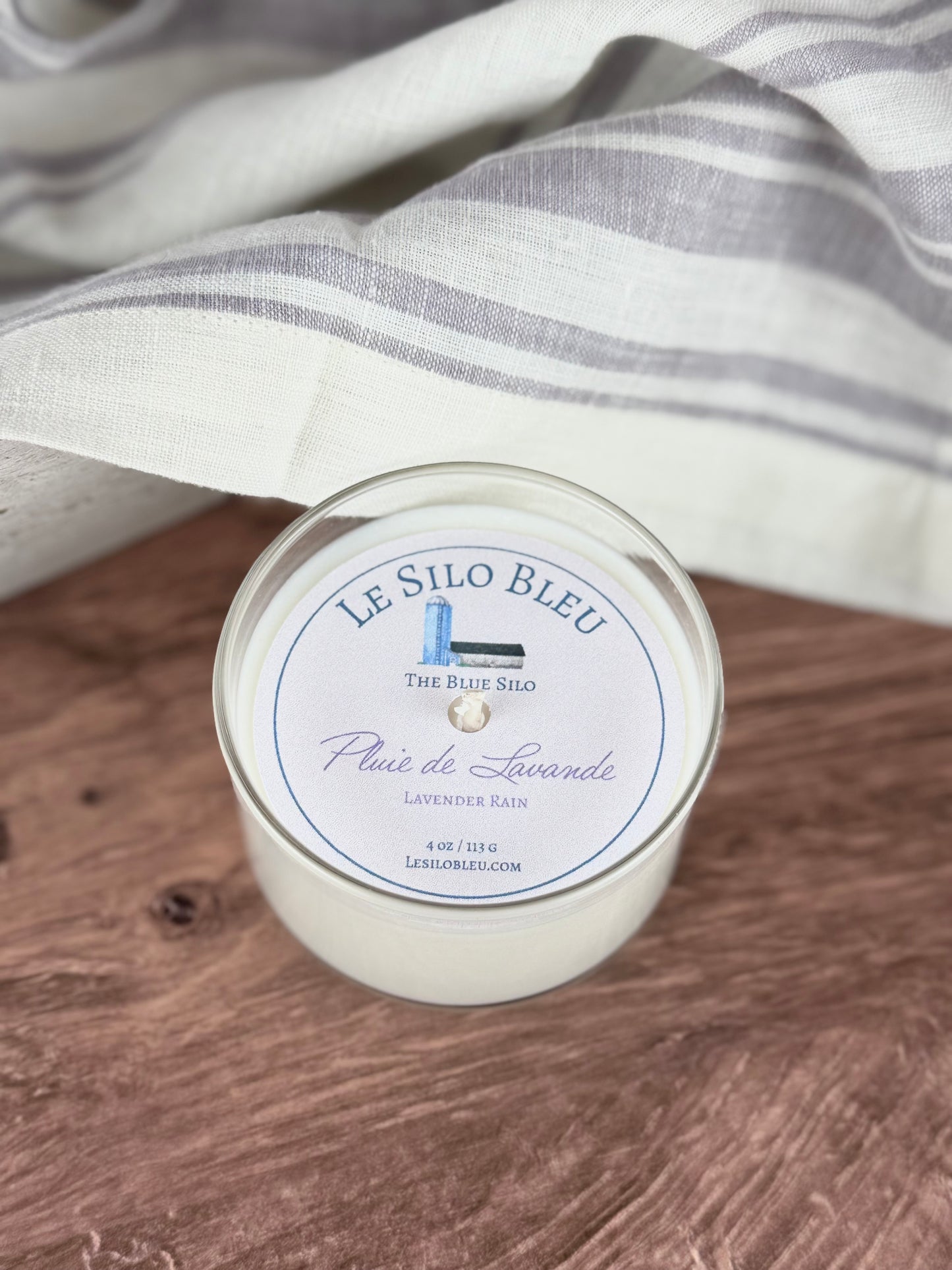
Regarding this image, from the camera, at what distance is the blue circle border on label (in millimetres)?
395

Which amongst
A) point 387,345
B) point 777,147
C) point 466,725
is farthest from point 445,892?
point 777,147

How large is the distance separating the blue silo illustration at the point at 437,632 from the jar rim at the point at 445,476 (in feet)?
0.16

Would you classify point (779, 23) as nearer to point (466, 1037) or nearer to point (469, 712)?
point (469, 712)

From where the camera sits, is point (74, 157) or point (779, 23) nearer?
point (779, 23)

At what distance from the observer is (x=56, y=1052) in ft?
1.47

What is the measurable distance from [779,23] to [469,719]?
10.0 inches

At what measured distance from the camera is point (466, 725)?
420 millimetres

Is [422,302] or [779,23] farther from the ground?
[779,23]

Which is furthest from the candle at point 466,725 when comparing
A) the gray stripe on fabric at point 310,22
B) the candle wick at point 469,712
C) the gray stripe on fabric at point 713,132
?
the gray stripe on fabric at point 310,22

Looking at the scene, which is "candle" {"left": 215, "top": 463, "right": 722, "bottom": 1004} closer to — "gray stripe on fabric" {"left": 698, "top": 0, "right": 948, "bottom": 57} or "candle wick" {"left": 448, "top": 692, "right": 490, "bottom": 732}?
"candle wick" {"left": 448, "top": 692, "right": 490, "bottom": 732}

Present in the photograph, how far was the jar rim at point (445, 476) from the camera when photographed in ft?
1.22

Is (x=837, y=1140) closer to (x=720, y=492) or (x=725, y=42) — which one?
(x=720, y=492)

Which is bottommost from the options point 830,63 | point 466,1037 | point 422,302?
point 466,1037

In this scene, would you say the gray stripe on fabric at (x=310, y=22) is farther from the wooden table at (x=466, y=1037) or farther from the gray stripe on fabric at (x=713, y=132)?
the wooden table at (x=466, y=1037)
